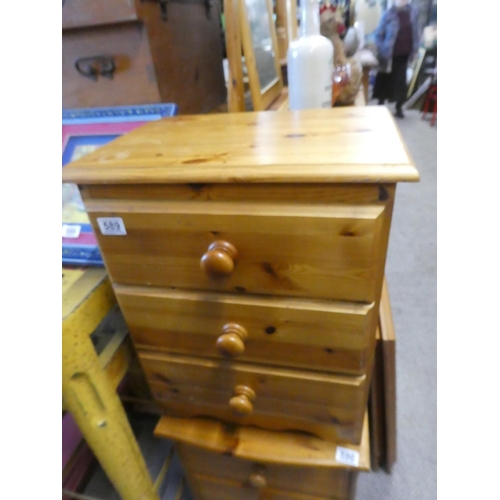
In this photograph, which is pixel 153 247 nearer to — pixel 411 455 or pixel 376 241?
pixel 376 241

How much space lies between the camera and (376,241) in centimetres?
39

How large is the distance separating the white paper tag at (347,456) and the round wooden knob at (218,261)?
423mm

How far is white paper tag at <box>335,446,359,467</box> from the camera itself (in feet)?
1.93

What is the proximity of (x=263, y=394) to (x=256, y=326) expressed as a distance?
0.53ft

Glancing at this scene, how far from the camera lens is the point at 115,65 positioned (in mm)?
702

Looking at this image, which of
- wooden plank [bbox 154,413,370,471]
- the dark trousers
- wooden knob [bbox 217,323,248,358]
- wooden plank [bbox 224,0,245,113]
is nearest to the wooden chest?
wooden plank [bbox 224,0,245,113]

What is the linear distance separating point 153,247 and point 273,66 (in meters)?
0.99

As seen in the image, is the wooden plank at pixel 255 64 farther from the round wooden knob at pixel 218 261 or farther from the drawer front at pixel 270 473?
the drawer front at pixel 270 473

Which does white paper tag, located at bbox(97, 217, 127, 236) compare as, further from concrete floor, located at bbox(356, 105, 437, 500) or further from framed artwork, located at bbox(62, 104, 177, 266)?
concrete floor, located at bbox(356, 105, 437, 500)

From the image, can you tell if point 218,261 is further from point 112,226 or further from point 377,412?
point 377,412

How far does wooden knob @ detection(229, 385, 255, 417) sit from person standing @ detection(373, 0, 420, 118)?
379 centimetres

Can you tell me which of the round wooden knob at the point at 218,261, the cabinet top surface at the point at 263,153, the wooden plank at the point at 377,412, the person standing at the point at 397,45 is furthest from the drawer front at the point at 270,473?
the person standing at the point at 397,45

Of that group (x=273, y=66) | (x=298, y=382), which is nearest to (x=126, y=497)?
(x=298, y=382)

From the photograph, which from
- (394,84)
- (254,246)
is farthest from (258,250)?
(394,84)
